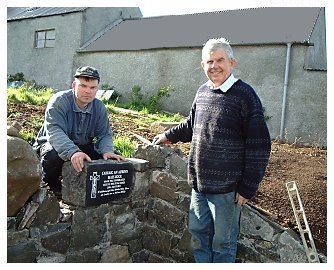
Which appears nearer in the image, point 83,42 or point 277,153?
point 277,153

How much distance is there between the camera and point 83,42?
1289 centimetres

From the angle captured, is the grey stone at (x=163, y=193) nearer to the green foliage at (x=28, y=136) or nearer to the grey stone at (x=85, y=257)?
the grey stone at (x=85, y=257)

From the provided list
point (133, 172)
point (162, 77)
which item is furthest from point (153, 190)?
point (162, 77)

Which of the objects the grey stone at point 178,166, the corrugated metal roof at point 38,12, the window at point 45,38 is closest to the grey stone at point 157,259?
the grey stone at point 178,166

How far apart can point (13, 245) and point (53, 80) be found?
10775 millimetres

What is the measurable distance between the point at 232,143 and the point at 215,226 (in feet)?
1.89

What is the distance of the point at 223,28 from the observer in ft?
31.0

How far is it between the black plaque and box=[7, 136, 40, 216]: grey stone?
0.41m

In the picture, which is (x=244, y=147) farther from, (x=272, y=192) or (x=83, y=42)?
(x=83, y=42)

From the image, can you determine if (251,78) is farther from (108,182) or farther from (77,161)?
(77,161)

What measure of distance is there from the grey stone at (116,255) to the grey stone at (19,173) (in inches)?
35.9

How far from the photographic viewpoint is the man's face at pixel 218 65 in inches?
95.2

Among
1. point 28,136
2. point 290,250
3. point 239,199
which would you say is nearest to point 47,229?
point 239,199

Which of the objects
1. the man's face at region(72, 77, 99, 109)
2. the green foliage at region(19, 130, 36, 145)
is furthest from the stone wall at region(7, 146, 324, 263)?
the green foliage at region(19, 130, 36, 145)
